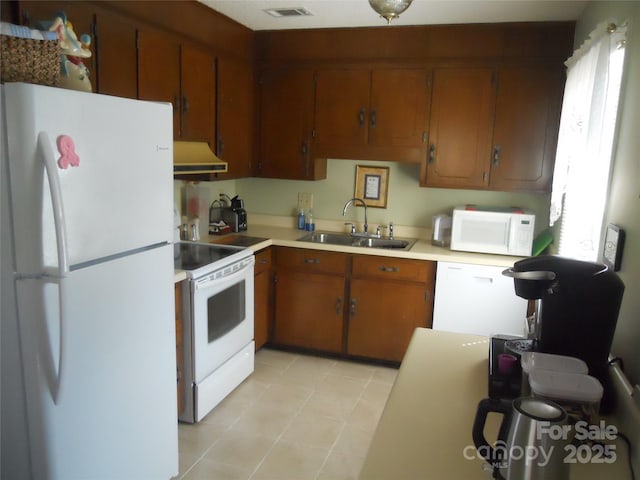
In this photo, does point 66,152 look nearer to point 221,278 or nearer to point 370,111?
point 221,278

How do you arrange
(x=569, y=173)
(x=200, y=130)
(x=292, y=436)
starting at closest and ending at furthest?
(x=569, y=173) → (x=292, y=436) → (x=200, y=130)

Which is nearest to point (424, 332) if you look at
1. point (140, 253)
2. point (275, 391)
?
point (140, 253)

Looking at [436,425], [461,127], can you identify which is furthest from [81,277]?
[461,127]

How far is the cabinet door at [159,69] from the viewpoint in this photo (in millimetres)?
2658

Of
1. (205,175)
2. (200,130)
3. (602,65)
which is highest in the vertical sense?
(602,65)

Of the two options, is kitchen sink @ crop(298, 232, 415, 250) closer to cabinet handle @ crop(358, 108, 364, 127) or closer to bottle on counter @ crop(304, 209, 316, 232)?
bottle on counter @ crop(304, 209, 316, 232)

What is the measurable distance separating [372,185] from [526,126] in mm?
1199

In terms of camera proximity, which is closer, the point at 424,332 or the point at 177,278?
the point at 424,332

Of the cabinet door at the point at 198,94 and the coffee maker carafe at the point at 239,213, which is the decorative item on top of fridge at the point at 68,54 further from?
the coffee maker carafe at the point at 239,213

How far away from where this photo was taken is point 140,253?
6.32 ft

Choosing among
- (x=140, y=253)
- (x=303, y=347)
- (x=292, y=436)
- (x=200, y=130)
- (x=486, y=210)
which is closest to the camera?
(x=140, y=253)

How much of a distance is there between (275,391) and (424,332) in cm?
159

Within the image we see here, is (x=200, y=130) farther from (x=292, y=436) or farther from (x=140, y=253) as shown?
(x=292, y=436)

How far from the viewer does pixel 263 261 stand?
11.9 ft
